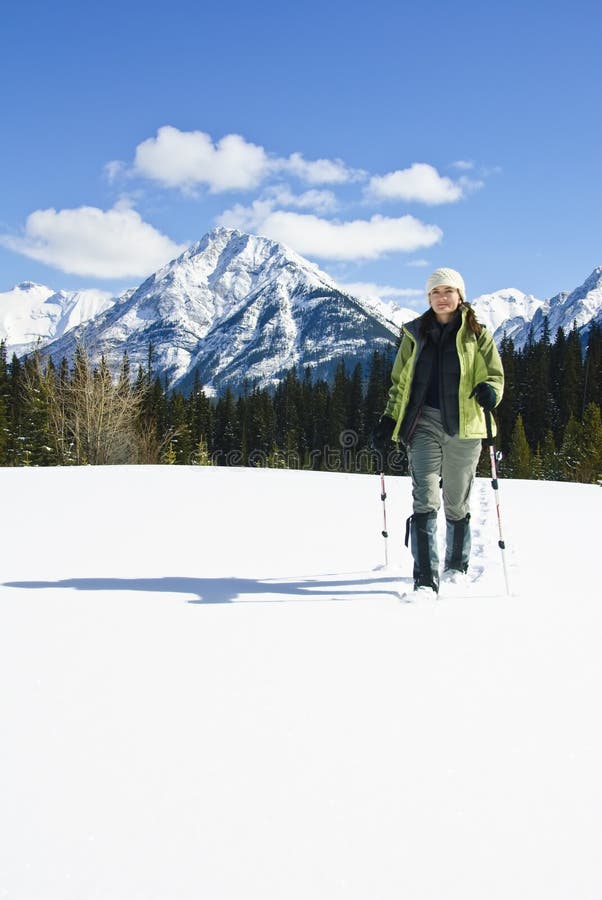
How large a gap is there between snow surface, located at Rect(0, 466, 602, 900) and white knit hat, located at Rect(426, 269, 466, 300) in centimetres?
201

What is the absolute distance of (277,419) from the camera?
8538cm

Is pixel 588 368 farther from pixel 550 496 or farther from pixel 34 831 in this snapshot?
pixel 34 831

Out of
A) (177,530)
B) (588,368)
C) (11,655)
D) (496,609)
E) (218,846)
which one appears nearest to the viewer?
(218,846)

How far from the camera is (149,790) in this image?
1.73m

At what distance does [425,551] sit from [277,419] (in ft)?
268

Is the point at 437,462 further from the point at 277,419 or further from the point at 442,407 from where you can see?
the point at 277,419

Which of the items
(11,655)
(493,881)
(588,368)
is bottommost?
(493,881)

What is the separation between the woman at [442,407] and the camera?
3.96 m

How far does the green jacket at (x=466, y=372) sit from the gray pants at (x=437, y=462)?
14 cm

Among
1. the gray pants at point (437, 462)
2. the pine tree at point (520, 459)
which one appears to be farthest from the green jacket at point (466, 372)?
the pine tree at point (520, 459)

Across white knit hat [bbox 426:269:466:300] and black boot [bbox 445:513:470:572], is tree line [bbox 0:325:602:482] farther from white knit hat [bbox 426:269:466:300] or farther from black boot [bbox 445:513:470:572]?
white knit hat [bbox 426:269:466:300]

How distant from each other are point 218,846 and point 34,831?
19.2 inches

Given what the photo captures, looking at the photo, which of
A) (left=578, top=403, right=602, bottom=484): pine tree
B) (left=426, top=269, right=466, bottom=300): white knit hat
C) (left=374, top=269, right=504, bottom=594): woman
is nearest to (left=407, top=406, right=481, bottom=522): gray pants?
(left=374, top=269, right=504, bottom=594): woman

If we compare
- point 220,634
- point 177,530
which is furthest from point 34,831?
point 177,530
